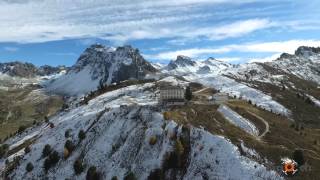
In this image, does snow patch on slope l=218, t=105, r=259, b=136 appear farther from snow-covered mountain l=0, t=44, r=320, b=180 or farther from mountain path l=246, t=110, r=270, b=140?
mountain path l=246, t=110, r=270, b=140

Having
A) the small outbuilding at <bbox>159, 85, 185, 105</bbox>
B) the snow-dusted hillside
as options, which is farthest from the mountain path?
the small outbuilding at <bbox>159, 85, 185, 105</bbox>

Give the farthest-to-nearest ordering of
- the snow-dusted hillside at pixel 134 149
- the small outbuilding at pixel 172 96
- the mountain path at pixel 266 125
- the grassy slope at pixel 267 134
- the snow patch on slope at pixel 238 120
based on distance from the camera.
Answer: the small outbuilding at pixel 172 96
the snow patch on slope at pixel 238 120
the mountain path at pixel 266 125
the grassy slope at pixel 267 134
the snow-dusted hillside at pixel 134 149

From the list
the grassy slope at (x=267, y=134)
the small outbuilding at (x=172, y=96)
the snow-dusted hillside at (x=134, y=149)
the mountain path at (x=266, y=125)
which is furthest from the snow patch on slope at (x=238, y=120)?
the snow-dusted hillside at (x=134, y=149)

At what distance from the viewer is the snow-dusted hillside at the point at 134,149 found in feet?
333

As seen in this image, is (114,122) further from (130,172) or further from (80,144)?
(130,172)

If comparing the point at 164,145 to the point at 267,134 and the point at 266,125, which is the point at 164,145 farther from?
the point at 266,125

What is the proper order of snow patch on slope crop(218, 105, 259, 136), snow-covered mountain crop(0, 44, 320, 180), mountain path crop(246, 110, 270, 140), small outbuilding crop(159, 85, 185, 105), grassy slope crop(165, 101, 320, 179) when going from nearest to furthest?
grassy slope crop(165, 101, 320, 179), snow-covered mountain crop(0, 44, 320, 180), mountain path crop(246, 110, 270, 140), snow patch on slope crop(218, 105, 259, 136), small outbuilding crop(159, 85, 185, 105)

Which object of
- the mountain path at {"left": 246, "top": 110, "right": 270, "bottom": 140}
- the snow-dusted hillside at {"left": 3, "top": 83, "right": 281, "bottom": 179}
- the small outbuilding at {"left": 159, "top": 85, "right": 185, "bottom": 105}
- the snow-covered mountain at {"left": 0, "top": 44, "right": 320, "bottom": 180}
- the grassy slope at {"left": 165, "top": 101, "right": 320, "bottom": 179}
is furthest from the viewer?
the small outbuilding at {"left": 159, "top": 85, "right": 185, "bottom": 105}

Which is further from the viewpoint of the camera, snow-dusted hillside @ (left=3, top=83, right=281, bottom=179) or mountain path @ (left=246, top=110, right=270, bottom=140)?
mountain path @ (left=246, top=110, right=270, bottom=140)

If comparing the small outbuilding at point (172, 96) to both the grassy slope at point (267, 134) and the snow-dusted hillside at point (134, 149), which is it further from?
the snow-dusted hillside at point (134, 149)

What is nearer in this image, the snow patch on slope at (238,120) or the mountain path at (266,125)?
the mountain path at (266,125)

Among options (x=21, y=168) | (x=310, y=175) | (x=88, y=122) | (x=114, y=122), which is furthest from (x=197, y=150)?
(x=21, y=168)

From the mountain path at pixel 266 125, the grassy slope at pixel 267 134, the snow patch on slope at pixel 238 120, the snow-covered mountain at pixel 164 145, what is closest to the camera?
the grassy slope at pixel 267 134

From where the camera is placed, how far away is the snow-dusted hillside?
101 m
